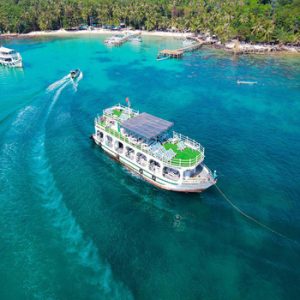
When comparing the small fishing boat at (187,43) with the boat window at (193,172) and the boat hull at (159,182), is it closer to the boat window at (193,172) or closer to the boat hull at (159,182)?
the boat hull at (159,182)

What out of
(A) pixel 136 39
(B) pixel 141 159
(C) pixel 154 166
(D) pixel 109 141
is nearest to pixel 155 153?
(C) pixel 154 166

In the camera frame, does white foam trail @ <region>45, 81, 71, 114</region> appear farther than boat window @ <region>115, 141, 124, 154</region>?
Yes

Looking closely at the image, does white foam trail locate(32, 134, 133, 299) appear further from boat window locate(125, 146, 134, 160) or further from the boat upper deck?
the boat upper deck

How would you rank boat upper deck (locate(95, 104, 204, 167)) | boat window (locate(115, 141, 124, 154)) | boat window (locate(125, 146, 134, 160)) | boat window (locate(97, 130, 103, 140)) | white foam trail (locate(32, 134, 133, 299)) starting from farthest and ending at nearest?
1. boat window (locate(97, 130, 103, 140))
2. boat window (locate(115, 141, 124, 154))
3. boat window (locate(125, 146, 134, 160))
4. boat upper deck (locate(95, 104, 204, 167))
5. white foam trail (locate(32, 134, 133, 299))

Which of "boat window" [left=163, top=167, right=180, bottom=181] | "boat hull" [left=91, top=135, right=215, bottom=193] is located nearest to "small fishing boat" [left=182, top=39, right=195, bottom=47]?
"boat hull" [left=91, top=135, right=215, bottom=193]

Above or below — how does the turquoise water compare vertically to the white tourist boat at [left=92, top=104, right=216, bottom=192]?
below

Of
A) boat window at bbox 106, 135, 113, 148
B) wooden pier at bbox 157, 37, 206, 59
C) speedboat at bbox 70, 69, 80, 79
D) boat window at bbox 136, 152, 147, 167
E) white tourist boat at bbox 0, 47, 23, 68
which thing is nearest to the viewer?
boat window at bbox 136, 152, 147, 167

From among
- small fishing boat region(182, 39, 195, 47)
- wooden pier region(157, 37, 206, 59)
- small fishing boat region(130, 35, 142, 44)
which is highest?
wooden pier region(157, 37, 206, 59)

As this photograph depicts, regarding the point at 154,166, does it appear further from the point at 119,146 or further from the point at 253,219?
the point at 253,219

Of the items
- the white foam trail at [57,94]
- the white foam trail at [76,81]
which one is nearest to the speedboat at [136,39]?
the white foam trail at [76,81]
